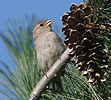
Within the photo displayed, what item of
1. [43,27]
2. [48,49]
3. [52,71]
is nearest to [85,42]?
[52,71]

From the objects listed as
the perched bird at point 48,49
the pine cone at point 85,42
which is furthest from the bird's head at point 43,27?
the pine cone at point 85,42

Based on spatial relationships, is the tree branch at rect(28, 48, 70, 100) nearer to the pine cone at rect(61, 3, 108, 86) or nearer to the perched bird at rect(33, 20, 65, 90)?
the pine cone at rect(61, 3, 108, 86)

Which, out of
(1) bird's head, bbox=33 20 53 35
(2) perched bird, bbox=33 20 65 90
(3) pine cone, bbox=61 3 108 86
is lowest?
(3) pine cone, bbox=61 3 108 86

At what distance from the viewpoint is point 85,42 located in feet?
3.83

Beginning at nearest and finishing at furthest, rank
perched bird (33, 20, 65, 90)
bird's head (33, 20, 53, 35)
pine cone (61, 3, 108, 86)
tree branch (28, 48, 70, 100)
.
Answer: pine cone (61, 3, 108, 86) < tree branch (28, 48, 70, 100) < perched bird (33, 20, 65, 90) < bird's head (33, 20, 53, 35)

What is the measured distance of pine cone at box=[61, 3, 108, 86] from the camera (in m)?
1.11

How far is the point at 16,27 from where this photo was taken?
2.65m

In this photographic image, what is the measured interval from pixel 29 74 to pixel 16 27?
72 centimetres

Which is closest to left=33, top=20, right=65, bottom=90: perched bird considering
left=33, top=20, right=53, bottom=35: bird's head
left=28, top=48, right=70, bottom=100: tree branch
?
left=33, top=20, right=53, bottom=35: bird's head

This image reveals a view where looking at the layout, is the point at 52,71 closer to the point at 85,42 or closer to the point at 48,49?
the point at 85,42

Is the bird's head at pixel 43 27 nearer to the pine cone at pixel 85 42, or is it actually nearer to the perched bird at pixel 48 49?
the perched bird at pixel 48 49

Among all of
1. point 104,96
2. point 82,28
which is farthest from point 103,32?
point 104,96

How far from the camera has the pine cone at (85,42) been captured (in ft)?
3.66

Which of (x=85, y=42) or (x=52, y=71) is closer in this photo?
(x=85, y=42)
